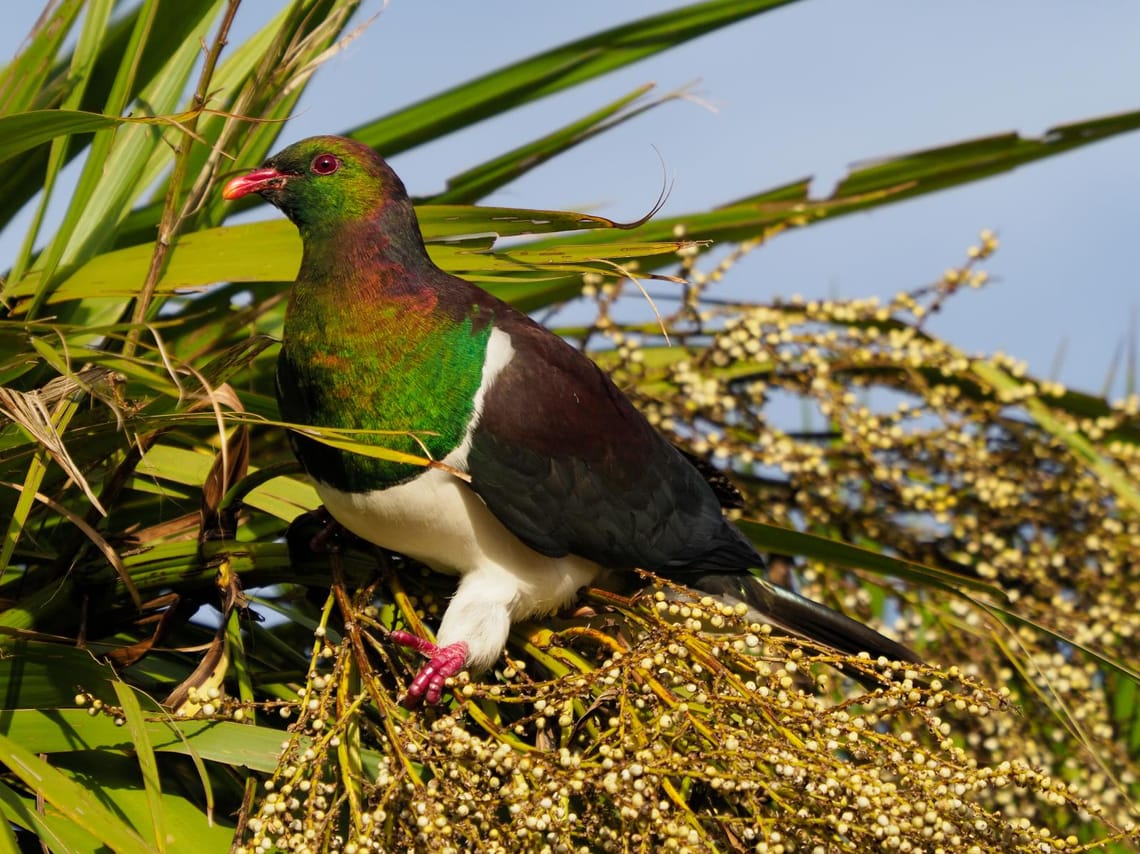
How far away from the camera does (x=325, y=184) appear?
2.13 meters

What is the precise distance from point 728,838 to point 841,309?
1.66 m

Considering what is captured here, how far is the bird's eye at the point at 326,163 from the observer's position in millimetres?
2133

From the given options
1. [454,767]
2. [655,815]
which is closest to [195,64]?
[454,767]

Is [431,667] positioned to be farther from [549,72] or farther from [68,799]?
[549,72]

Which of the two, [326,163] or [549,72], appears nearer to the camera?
[326,163]

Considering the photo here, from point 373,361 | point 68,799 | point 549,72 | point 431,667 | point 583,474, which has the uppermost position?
point 549,72

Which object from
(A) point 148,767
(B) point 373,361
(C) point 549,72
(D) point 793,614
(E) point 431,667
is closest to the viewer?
(A) point 148,767

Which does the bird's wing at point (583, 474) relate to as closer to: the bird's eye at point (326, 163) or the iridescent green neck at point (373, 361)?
the iridescent green neck at point (373, 361)

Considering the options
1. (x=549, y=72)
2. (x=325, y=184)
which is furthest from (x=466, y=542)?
(x=549, y=72)

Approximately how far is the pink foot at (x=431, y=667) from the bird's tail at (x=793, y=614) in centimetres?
64

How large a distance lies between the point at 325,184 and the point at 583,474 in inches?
24.5

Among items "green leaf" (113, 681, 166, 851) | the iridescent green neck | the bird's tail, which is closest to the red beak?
the iridescent green neck

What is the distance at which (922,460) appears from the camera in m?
3.12

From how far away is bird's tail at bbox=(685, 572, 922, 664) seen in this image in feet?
7.68
